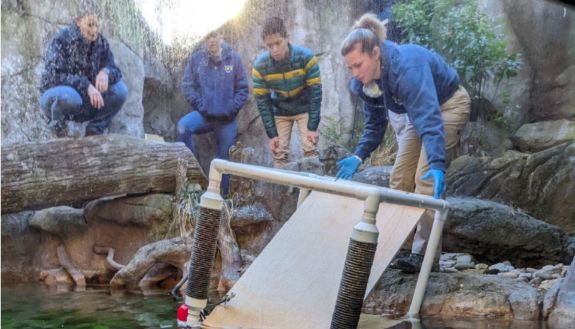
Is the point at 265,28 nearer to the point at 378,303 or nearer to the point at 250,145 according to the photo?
the point at 250,145

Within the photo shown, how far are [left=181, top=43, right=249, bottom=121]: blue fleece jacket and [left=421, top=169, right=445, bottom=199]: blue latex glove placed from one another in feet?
6.16

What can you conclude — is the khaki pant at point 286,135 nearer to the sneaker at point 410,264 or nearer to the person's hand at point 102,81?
the person's hand at point 102,81

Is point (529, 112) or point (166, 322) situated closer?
point (166, 322)

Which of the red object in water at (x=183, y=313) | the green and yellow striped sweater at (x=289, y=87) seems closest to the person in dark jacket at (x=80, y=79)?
the green and yellow striped sweater at (x=289, y=87)

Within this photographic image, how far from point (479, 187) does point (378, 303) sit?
1843 millimetres

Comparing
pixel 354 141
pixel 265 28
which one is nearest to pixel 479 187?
pixel 354 141

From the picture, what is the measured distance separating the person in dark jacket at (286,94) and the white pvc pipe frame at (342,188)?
2078 mm

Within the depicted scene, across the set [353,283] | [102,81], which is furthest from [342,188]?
[102,81]

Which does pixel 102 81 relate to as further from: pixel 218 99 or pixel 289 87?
pixel 289 87

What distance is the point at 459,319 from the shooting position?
3.99 meters

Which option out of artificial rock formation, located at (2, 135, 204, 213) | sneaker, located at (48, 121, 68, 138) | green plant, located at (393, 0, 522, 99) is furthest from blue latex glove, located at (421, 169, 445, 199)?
sneaker, located at (48, 121, 68, 138)

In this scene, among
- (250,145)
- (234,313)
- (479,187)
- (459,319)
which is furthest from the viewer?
(250,145)

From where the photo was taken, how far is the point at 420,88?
502cm

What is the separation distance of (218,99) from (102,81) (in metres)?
1.01
